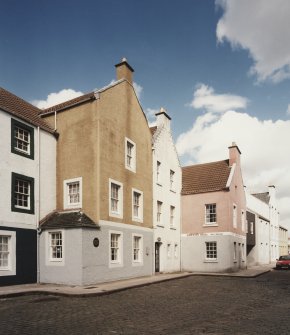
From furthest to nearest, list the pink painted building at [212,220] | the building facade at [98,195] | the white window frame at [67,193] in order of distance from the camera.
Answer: the pink painted building at [212,220], the white window frame at [67,193], the building facade at [98,195]

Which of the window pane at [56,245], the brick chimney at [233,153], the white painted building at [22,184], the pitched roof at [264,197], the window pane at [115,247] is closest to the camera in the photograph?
the white painted building at [22,184]

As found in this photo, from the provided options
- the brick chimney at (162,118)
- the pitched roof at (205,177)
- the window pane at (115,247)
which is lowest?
the window pane at (115,247)

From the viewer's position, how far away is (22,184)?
1961cm

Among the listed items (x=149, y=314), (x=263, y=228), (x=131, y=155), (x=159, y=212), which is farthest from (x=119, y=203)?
(x=263, y=228)

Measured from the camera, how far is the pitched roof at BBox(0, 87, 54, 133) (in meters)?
19.2

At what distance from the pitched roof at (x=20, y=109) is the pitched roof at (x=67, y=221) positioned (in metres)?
5.18

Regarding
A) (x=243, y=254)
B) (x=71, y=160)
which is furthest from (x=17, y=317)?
(x=243, y=254)

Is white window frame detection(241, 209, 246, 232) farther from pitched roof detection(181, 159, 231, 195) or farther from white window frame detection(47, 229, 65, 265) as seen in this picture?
white window frame detection(47, 229, 65, 265)

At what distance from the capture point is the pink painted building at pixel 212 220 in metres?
30.9

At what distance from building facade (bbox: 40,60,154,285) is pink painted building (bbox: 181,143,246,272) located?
7472 mm

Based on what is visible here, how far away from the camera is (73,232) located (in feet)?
61.7

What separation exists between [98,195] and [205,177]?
1612 cm

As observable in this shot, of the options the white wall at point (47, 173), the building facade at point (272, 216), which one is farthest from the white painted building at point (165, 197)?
the building facade at point (272, 216)

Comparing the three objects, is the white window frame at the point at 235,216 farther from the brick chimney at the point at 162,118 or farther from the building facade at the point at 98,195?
the building facade at the point at 98,195
